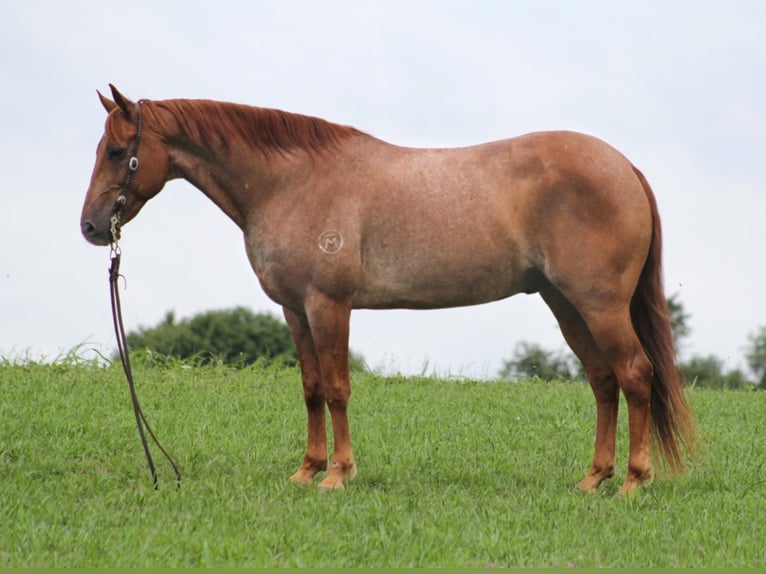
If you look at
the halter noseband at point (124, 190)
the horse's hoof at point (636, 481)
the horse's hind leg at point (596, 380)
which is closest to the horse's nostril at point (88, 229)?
the halter noseband at point (124, 190)

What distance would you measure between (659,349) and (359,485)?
2.26 m

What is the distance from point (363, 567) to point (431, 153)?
3.11 meters

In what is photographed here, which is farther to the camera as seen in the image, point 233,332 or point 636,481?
point 233,332

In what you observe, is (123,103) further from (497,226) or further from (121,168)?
(497,226)

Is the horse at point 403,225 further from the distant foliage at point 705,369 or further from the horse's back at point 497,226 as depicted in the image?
the distant foliage at point 705,369

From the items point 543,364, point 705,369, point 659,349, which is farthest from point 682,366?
point 705,369

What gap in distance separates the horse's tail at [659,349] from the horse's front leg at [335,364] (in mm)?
2055

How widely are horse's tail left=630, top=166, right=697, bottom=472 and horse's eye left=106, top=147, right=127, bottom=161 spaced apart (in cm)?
348

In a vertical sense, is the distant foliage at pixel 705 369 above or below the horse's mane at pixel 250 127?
above

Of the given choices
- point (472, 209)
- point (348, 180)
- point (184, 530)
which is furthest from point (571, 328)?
point (184, 530)

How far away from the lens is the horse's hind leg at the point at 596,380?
23.7 ft

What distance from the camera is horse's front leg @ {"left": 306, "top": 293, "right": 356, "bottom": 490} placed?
670cm

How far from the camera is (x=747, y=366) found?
4528 cm

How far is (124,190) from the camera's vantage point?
6926mm
